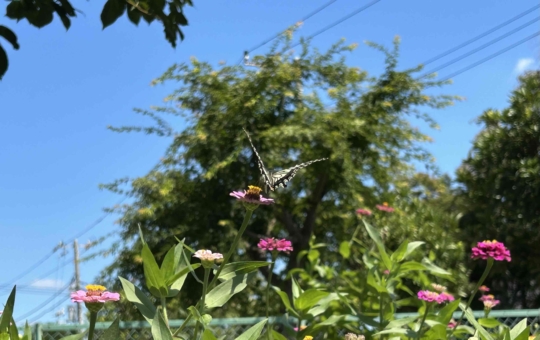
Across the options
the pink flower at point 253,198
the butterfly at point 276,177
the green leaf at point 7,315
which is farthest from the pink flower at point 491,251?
the green leaf at point 7,315

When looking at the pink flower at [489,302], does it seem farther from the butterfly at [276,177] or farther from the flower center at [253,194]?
the flower center at [253,194]

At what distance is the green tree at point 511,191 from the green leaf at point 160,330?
4.19 meters

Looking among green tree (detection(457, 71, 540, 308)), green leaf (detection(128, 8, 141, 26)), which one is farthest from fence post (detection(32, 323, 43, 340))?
green tree (detection(457, 71, 540, 308))

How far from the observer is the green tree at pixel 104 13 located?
1721 mm

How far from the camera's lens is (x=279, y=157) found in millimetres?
3465

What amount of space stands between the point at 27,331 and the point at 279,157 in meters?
2.69

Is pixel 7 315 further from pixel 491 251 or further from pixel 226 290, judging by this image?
pixel 491 251

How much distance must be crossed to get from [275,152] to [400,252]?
6.61 feet

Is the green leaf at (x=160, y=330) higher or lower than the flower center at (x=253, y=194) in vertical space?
lower

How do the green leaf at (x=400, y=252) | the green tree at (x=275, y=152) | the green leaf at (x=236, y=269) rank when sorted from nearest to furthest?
the green leaf at (x=236, y=269), the green leaf at (x=400, y=252), the green tree at (x=275, y=152)

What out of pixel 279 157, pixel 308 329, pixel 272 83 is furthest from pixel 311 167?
pixel 308 329

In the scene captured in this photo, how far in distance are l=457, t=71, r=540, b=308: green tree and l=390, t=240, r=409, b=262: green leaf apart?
329cm

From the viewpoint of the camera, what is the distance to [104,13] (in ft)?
5.66

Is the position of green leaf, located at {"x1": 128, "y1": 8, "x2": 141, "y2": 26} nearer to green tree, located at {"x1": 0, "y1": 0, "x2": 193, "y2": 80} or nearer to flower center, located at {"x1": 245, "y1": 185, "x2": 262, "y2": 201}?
green tree, located at {"x1": 0, "y1": 0, "x2": 193, "y2": 80}
